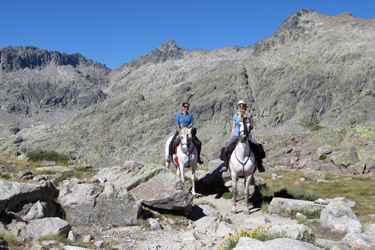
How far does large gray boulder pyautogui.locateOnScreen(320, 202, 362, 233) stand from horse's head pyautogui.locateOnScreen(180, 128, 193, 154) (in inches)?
314

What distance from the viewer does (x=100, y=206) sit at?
9422 mm

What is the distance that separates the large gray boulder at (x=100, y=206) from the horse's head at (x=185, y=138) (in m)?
5.89

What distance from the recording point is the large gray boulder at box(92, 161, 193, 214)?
10.5m

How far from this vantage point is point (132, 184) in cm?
1228

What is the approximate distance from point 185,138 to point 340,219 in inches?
342

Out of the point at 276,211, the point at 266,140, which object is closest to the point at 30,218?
the point at 276,211

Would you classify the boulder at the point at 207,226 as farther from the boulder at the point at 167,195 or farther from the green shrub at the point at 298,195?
the green shrub at the point at 298,195

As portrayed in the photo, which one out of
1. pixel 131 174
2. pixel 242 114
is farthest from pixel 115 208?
pixel 242 114

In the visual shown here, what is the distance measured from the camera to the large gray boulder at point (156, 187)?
10.5 metres

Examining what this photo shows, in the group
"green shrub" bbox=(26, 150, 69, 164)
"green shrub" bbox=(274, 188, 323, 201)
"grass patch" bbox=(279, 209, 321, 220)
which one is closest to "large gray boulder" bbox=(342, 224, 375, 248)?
"grass patch" bbox=(279, 209, 321, 220)

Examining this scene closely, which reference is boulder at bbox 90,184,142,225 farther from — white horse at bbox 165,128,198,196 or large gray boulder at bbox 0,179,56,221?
white horse at bbox 165,128,198,196

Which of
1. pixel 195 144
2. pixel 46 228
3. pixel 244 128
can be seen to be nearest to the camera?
pixel 46 228

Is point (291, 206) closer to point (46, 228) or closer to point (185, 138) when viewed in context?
point (185, 138)

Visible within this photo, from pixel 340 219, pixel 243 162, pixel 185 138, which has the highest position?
pixel 185 138
